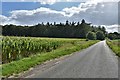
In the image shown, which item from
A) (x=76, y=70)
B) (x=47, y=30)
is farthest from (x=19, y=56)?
(x=47, y=30)

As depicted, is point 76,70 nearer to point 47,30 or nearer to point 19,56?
point 19,56

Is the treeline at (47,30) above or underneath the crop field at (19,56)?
above

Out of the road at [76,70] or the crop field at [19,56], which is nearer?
the road at [76,70]

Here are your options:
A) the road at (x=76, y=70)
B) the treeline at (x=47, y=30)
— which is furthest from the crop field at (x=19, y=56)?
the treeline at (x=47, y=30)

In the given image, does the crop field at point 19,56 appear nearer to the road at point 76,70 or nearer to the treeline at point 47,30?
the road at point 76,70

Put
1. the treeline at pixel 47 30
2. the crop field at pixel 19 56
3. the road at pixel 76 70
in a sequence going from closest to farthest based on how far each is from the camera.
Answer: the road at pixel 76 70
the crop field at pixel 19 56
the treeline at pixel 47 30

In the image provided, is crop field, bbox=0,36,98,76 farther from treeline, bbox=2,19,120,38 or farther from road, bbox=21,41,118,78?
treeline, bbox=2,19,120,38

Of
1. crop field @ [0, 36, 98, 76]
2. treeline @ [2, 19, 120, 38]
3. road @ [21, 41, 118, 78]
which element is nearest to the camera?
road @ [21, 41, 118, 78]

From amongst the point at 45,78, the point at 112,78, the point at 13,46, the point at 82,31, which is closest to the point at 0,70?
the point at 45,78

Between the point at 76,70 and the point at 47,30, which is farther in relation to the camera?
the point at 47,30

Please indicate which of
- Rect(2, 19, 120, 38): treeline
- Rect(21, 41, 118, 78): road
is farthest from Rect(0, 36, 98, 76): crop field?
Rect(2, 19, 120, 38): treeline

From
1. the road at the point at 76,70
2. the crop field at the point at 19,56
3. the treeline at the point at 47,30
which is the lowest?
the road at the point at 76,70

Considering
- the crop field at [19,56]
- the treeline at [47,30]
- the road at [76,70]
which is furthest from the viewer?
the treeline at [47,30]

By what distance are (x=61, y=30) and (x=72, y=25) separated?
24.6m
